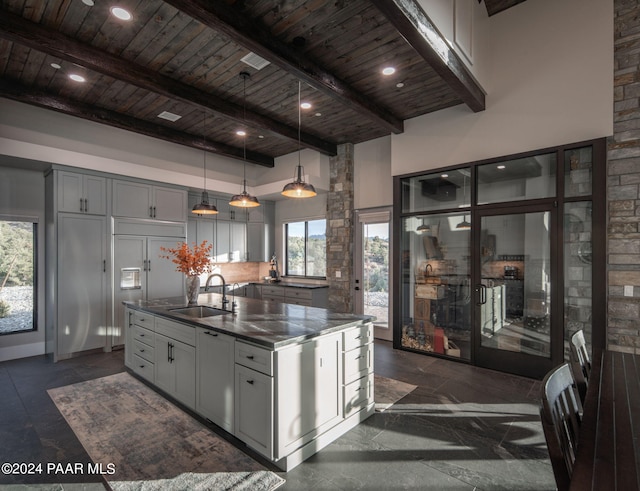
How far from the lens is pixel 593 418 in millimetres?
1279

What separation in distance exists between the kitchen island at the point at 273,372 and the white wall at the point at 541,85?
9.48 ft

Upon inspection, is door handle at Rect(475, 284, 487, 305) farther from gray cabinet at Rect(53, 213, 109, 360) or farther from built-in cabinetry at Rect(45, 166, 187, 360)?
gray cabinet at Rect(53, 213, 109, 360)

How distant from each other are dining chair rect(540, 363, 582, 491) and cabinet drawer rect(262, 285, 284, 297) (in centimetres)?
530

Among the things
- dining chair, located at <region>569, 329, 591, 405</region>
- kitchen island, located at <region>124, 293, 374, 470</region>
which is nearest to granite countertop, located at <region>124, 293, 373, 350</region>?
kitchen island, located at <region>124, 293, 374, 470</region>

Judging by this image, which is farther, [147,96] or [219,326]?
[147,96]

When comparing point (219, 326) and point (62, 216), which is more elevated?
point (62, 216)

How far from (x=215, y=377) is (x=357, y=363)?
3.79 feet

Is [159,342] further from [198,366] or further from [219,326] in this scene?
[219,326]

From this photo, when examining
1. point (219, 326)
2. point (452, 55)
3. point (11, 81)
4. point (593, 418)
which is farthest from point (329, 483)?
point (11, 81)

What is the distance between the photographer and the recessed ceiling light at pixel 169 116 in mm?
4898

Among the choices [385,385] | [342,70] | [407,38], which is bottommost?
[385,385]

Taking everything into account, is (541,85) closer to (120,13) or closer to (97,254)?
(120,13)

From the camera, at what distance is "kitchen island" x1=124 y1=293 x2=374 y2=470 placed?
7.35 feet

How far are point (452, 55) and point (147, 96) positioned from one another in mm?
3675
